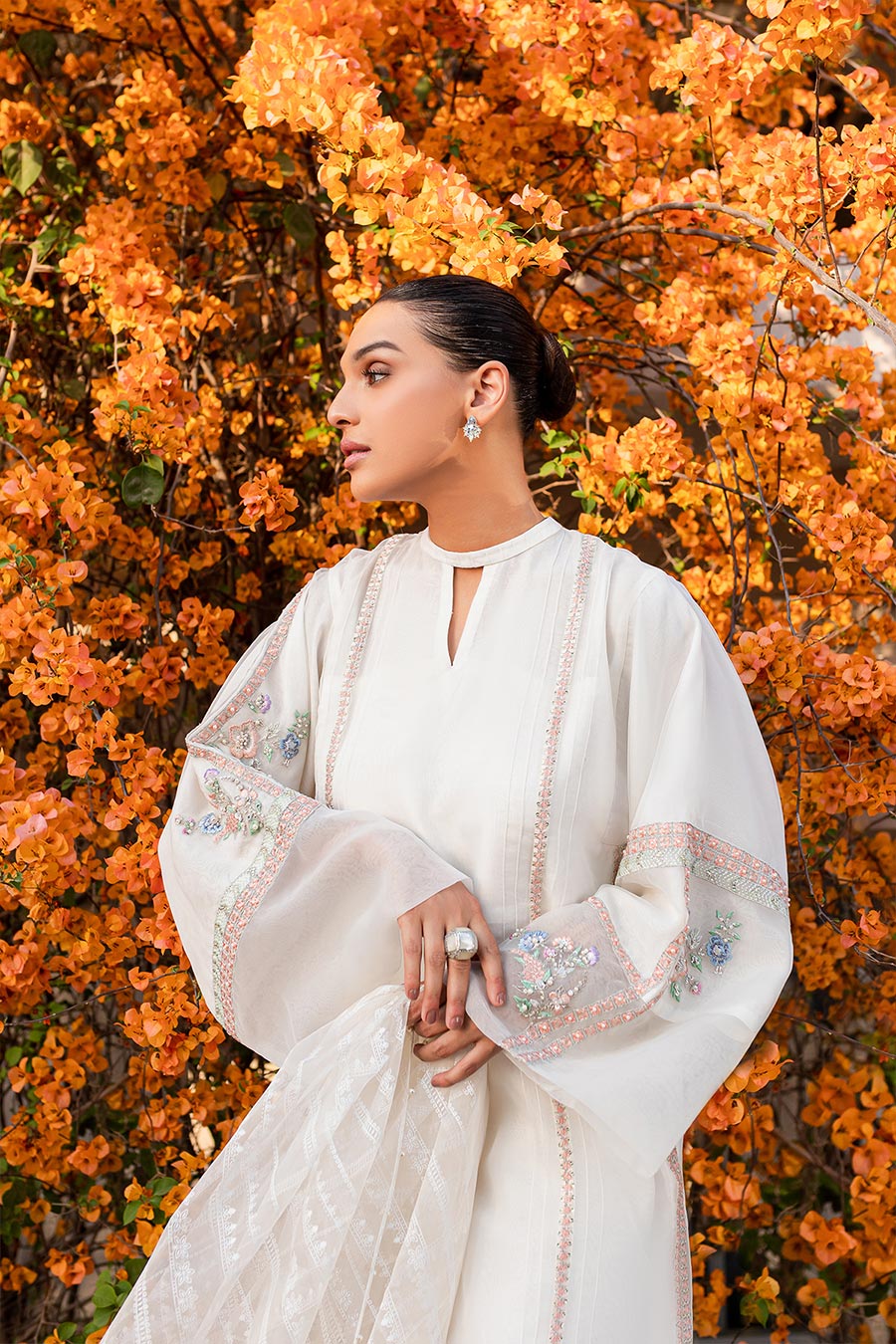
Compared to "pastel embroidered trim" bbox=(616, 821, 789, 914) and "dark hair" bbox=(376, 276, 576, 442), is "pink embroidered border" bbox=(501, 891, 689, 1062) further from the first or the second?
"dark hair" bbox=(376, 276, 576, 442)

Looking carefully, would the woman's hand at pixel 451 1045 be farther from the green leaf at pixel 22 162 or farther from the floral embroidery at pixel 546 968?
the green leaf at pixel 22 162

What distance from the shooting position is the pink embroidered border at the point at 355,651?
142cm

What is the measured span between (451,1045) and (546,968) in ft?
0.38

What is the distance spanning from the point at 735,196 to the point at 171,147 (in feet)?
2.88

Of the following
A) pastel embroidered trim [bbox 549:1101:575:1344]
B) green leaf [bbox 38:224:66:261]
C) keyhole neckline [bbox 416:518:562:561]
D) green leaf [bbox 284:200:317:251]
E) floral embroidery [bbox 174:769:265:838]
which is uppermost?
green leaf [bbox 38:224:66:261]

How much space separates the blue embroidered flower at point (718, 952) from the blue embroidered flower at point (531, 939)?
0.17m

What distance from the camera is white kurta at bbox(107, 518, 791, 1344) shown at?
1195mm

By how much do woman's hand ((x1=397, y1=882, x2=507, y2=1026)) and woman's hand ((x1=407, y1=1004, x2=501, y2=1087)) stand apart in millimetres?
11

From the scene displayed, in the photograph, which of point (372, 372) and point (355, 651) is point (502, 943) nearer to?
point (355, 651)

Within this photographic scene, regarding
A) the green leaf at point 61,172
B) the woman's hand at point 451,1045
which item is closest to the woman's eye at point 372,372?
the woman's hand at point 451,1045

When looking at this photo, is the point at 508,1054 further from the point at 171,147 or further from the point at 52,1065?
the point at 171,147

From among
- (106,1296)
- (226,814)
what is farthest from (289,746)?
(106,1296)

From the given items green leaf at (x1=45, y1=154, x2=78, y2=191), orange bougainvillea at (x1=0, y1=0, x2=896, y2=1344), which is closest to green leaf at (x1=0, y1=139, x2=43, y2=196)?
orange bougainvillea at (x1=0, y1=0, x2=896, y2=1344)

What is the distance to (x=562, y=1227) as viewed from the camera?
3.96ft
